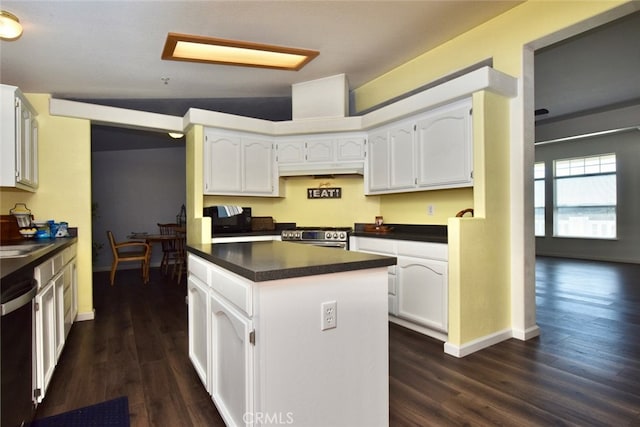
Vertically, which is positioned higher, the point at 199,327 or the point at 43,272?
the point at 43,272

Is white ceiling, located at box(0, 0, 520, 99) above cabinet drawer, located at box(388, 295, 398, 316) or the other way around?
above

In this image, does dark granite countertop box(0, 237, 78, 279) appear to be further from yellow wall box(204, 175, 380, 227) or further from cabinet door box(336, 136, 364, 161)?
cabinet door box(336, 136, 364, 161)

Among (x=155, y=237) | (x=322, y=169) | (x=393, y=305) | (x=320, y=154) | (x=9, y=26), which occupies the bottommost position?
(x=393, y=305)

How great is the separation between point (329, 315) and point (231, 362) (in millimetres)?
→ 537

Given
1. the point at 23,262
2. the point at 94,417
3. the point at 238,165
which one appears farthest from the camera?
the point at 238,165

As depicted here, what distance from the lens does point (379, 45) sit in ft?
11.0

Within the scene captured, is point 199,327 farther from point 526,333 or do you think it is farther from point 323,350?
point 526,333

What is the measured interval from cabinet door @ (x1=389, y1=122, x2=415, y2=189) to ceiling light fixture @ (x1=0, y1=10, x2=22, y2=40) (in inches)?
124

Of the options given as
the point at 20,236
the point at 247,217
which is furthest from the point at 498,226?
the point at 20,236

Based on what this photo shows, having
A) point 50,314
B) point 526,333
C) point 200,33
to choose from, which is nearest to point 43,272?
point 50,314

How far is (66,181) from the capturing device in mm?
3611

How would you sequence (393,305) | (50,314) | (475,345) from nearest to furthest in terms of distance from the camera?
1. (50,314)
2. (475,345)
3. (393,305)

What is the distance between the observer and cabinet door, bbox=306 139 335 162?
13.8 feet

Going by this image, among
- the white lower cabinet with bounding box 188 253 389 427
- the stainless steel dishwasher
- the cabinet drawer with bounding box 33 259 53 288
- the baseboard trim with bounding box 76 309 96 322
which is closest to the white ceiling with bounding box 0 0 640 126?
the cabinet drawer with bounding box 33 259 53 288
